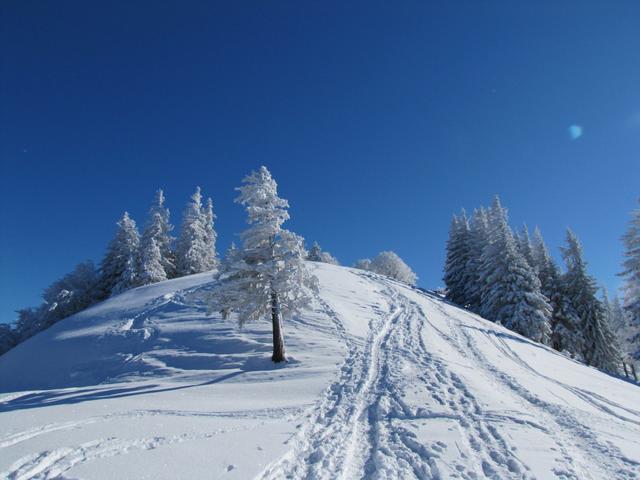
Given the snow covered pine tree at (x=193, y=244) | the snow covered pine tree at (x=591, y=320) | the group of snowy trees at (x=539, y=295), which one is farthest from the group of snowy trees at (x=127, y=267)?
the snow covered pine tree at (x=591, y=320)

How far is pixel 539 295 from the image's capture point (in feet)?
102

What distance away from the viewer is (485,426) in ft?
27.8

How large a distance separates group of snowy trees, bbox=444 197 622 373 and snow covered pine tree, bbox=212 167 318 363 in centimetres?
2290

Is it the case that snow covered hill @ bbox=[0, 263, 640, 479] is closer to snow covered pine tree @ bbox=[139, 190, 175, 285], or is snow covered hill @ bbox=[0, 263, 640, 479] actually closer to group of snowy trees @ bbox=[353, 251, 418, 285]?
snow covered pine tree @ bbox=[139, 190, 175, 285]

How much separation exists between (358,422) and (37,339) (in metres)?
27.2

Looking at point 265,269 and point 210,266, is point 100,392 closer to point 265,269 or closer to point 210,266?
point 265,269

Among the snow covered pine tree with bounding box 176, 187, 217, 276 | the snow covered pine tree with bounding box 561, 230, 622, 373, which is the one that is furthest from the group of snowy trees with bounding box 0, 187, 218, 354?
the snow covered pine tree with bounding box 561, 230, 622, 373

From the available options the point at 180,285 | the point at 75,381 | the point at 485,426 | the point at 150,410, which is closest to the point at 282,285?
the point at 150,410

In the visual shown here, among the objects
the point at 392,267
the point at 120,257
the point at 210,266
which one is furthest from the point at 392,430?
the point at 392,267

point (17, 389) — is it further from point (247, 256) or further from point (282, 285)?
point (282, 285)

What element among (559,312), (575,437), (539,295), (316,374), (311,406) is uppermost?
(539,295)

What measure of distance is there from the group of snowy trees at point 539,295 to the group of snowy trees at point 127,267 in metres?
34.9

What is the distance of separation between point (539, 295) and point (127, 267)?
42.7 metres

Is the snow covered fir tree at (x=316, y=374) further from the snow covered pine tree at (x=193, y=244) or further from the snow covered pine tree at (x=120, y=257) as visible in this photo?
the snow covered pine tree at (x=193, y=244)
